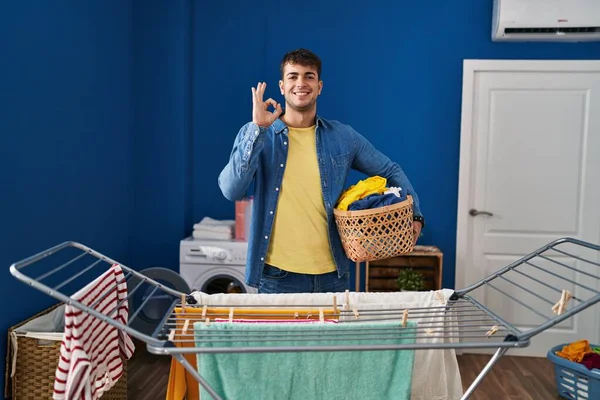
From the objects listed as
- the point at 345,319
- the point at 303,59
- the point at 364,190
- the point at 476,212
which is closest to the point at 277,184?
the point at 364,190

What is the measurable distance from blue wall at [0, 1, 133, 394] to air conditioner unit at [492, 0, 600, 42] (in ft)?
8.61

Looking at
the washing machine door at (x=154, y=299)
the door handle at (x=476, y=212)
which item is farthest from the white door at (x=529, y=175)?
the washing machine door at (x=154, y=299)

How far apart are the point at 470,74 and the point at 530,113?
20.0 inches

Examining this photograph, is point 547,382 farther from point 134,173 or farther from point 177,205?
point 134,173

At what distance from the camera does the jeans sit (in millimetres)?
2176

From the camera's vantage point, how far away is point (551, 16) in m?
4.07

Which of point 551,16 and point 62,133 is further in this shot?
point 551,16

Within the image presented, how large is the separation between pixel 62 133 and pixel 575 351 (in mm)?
3170

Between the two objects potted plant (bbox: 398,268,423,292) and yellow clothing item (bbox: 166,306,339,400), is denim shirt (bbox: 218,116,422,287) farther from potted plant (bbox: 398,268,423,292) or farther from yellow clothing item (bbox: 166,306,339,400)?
potted plant (bbox: 398,268,423,292)

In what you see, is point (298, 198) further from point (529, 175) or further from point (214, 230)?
point (529, 175)

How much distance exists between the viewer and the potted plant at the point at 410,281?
13.2 feet

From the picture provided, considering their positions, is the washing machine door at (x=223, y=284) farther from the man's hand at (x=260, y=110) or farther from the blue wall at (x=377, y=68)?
the man's hand at (x=260, y=110)

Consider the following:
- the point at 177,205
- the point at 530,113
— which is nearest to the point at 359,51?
the point at 530,113

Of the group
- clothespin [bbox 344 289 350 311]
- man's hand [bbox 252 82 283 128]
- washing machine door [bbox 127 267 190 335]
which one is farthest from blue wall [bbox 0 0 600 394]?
clothespin [bbox 344 289 350 311]
